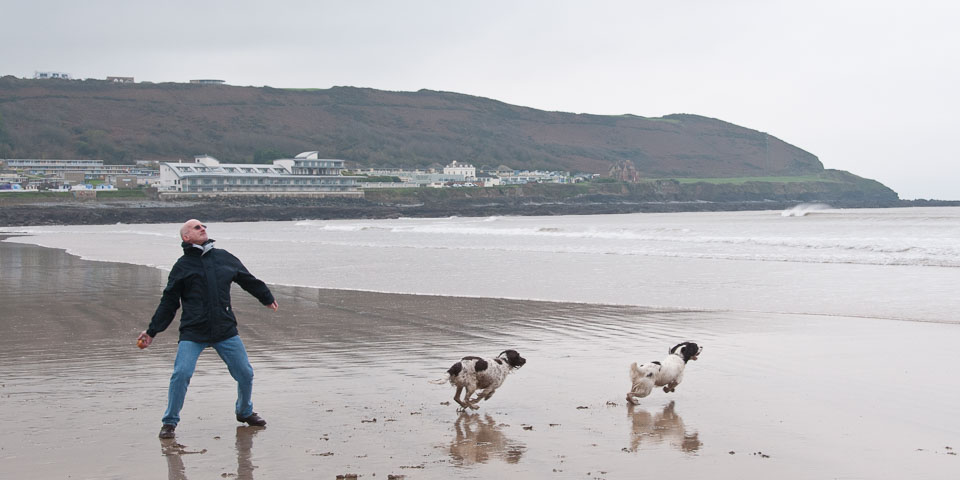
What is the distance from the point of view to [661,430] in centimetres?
659

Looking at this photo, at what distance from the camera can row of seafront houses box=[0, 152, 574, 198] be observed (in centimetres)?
11794

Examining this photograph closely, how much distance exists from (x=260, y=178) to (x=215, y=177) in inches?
294

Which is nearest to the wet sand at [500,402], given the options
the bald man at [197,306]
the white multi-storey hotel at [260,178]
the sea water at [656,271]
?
the bald man at [197,306]

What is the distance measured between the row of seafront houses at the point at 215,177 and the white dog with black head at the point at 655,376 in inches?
4323

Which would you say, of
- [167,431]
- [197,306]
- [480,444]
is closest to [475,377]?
[480,444]

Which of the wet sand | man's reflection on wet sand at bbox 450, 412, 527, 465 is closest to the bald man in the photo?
the wet sand

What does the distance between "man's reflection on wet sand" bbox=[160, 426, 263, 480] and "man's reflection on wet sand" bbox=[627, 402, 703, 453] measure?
2.40 meters

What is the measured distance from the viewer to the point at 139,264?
24.6m

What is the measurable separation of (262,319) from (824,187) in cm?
19646

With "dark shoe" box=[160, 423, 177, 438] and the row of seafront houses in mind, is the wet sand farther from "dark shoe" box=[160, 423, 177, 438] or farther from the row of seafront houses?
the row of seafront houses

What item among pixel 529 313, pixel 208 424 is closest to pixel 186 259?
pixel 208 424

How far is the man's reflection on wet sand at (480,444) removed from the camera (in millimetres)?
5878

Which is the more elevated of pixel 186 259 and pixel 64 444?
pixel 186 259

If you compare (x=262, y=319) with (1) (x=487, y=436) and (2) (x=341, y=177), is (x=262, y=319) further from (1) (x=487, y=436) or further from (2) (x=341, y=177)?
(2) (x=341, y=177)
